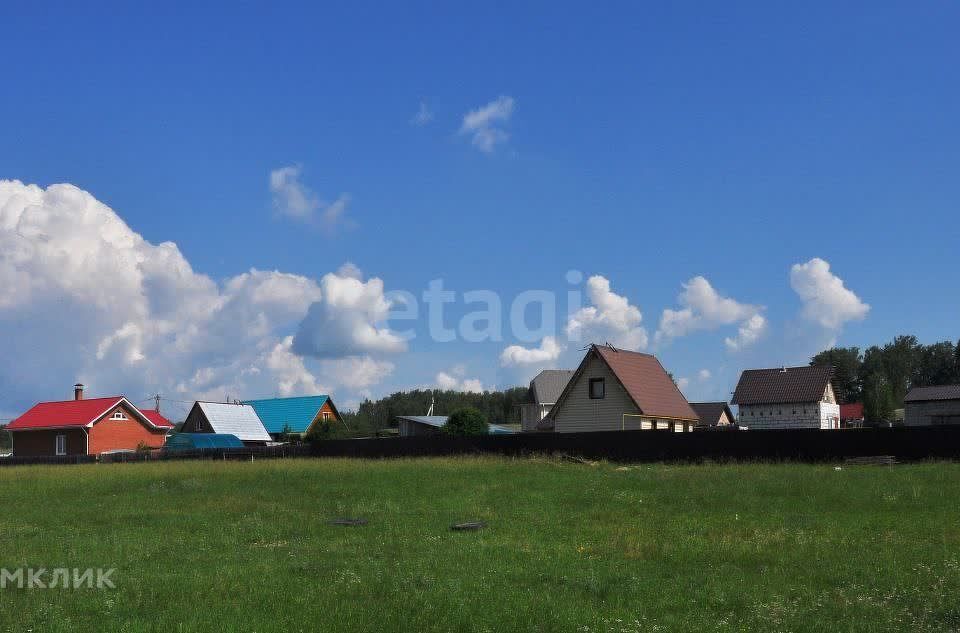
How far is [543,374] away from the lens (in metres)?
90.3

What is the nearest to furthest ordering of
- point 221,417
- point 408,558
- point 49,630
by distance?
1. point 49,630
2. point 408,558
3. point 221,417

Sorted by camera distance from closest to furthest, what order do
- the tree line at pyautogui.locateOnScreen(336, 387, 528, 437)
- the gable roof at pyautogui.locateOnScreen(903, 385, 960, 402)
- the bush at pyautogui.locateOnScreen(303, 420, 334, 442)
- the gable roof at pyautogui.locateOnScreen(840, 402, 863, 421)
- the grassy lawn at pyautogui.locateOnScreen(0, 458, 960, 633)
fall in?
the grassy lawn at pyautogui.locateOnScreen(0, 458, 960, 633) < the gable roof at pyautogui.locateOnScreen(903, 385, 960, 402) < the bush at pyautogui.locateOnScreen(303, 420, 334, 442) < the gable roof at pyautogui.locateOnScreen(840, 402, 863, 421) < the tree line at pyautogui.locateOnScreen(336, 387, 528, 437)

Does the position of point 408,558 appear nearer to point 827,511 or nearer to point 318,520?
point 318,520

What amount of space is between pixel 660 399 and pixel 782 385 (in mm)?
24558

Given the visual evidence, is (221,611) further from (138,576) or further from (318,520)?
(318,520)

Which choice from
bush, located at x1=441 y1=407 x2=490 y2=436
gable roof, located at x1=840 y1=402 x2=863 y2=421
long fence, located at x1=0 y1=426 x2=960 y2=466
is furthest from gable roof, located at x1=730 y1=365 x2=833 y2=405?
long fence, located at x1=0 y1=426 x2=960 y2=466

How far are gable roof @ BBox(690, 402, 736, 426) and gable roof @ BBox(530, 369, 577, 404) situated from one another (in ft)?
60.8

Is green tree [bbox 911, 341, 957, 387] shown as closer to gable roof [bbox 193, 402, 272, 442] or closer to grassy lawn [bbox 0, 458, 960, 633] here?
Answer: gable roof [bbox 193, 402, 272, 442]

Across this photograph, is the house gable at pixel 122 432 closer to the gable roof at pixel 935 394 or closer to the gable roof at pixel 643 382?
the gable roof at pixel 643 382

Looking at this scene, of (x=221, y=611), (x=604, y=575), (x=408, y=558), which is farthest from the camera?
(x=408, y=558)

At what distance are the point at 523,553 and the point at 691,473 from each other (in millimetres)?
14735

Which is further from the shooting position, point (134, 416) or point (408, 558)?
point (134, 416)

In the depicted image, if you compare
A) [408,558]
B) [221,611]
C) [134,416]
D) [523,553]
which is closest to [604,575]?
[523,553]

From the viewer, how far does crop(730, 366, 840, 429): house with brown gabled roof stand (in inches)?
2734
